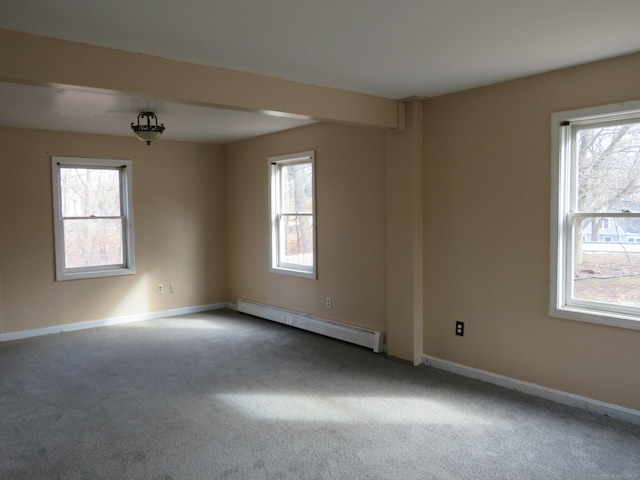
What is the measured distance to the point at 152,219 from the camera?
6.30 metres

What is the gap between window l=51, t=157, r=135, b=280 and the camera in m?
5.65

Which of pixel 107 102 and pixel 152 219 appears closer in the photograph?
pixel 107 102

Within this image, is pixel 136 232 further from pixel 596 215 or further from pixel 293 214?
pixel 596 215

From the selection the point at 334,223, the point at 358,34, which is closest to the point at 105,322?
the point at 334,223

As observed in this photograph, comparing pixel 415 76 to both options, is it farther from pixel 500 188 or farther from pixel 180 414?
pixel 180 414

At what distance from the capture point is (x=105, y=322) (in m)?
5.98

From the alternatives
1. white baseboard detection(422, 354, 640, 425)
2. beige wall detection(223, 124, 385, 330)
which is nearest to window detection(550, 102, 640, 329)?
white baseboard detection(422, 354, 640, 425)

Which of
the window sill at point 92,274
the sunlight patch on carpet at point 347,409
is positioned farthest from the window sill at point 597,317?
the window sill at point 92,274

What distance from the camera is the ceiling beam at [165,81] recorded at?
100 inches

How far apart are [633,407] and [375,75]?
9.02 feet

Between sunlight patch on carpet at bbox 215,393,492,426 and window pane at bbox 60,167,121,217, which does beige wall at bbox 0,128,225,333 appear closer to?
window pane at bbox 60,167,121,217

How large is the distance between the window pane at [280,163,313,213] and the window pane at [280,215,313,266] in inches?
4.3

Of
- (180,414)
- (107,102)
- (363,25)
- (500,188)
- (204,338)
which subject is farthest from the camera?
(204,338)

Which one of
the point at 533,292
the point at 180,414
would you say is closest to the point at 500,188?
the point at 533,292
